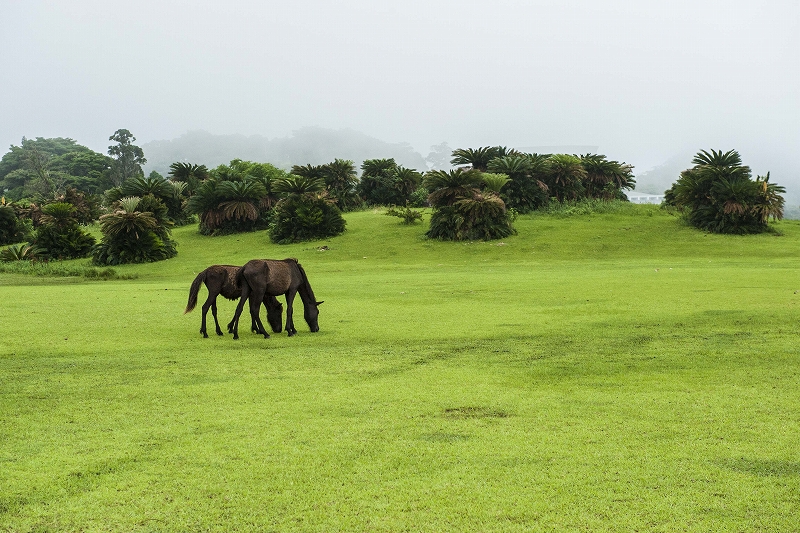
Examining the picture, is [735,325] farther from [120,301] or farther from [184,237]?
[184,237]

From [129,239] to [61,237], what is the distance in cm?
395

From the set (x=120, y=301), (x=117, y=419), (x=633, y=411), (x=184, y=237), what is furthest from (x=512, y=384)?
(x=184, y=237)

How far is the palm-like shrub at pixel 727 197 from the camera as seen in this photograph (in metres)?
30.9

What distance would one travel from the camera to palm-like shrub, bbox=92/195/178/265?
2884 centimetres

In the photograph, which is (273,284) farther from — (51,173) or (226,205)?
(51,173)

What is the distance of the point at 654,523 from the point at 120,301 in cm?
1350

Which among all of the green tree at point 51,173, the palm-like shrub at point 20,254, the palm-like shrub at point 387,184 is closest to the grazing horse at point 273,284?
the palm-like shrub at point 20,254

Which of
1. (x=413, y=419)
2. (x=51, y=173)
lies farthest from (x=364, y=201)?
(x=51, y=173)

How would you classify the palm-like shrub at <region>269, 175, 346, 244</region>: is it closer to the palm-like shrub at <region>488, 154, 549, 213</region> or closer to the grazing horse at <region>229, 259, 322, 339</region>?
the palm-like shrub at <region>488, 154, 549, 213</region>

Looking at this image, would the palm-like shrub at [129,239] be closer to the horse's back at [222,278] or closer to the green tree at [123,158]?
the horse's back at [222,278]

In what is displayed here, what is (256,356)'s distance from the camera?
8719 mm

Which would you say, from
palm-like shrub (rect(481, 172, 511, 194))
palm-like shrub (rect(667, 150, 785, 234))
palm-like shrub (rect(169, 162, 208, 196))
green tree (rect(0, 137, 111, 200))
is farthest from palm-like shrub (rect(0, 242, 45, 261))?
green tree (rect(0, 137, 111, 200))

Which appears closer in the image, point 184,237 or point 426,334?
point 426,334

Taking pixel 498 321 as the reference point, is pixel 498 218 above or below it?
above
